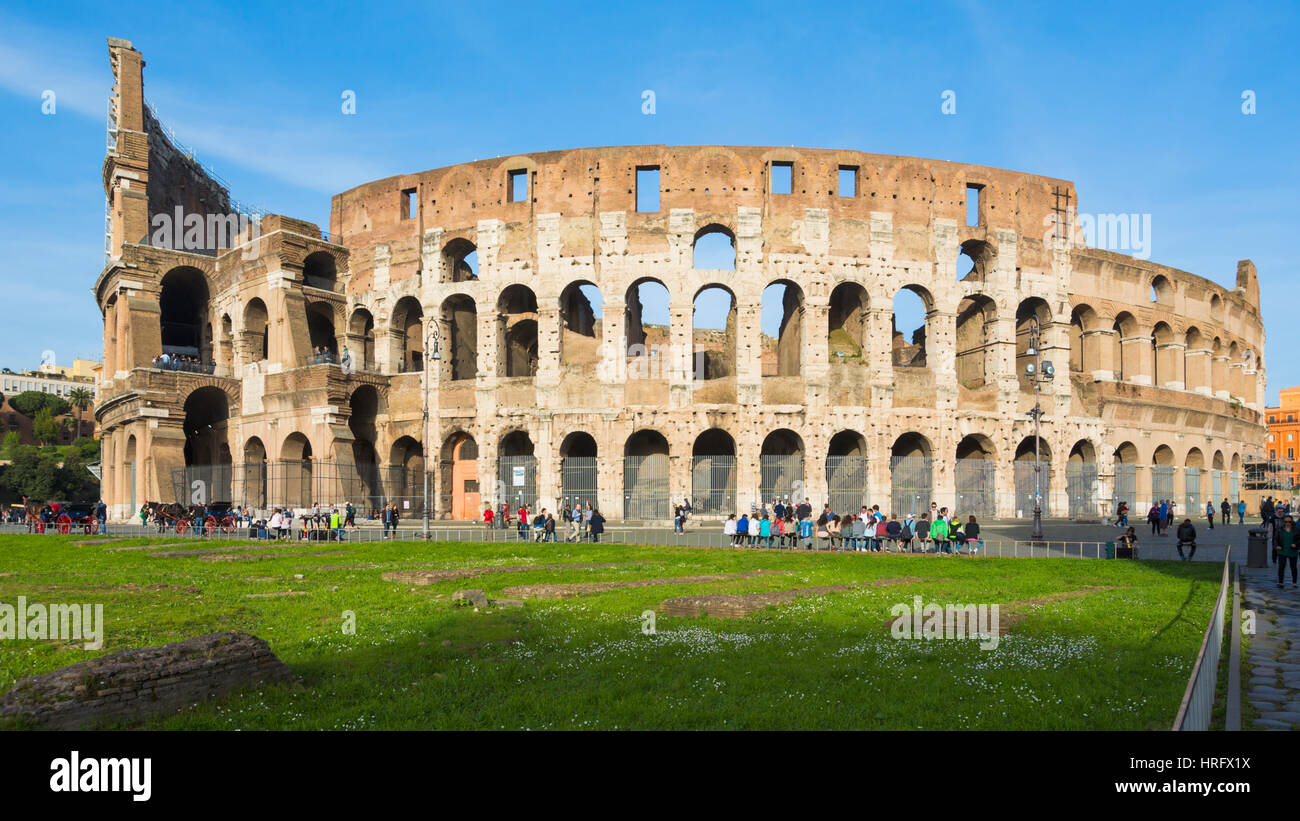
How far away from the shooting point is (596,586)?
1510 centimetres

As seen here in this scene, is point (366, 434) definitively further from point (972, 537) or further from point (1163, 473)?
point (1163, 473)

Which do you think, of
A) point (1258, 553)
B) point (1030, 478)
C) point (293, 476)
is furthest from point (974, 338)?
point (293, 476)

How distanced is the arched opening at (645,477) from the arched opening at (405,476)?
8.84m

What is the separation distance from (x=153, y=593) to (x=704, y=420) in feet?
72.4

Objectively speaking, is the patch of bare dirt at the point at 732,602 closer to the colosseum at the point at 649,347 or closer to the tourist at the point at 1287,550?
the tourist at the point at 1287,550

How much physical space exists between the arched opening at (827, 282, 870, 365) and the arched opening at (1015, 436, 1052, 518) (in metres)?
7.94

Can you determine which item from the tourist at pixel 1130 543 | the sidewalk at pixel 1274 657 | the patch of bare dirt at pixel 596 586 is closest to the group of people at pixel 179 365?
the patch of bare dirt at pixel 596 586

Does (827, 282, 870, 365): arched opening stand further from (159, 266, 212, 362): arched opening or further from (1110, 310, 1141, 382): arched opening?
(159, 266, 212, 362): arched opening

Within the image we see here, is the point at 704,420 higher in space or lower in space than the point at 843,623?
higher

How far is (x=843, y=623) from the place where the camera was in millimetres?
11078

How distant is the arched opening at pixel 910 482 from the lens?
3434 cm
